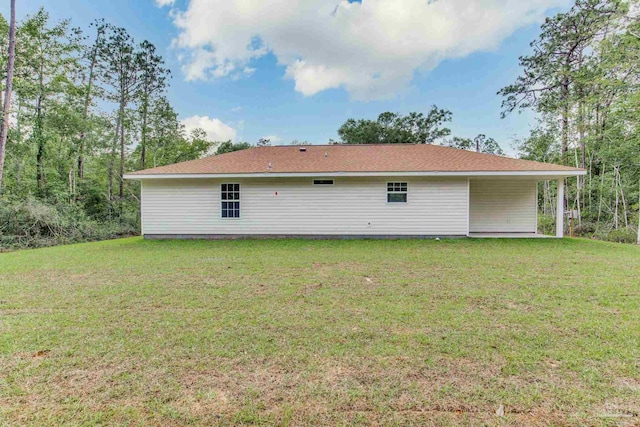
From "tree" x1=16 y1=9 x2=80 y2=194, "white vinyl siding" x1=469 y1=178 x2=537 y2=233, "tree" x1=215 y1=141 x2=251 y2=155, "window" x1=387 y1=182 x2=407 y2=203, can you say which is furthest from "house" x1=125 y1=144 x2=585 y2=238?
"tree" x1=215 y1=141 x2=251 y2=155

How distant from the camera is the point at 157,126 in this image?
18.9 metres

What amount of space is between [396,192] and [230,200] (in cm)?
604

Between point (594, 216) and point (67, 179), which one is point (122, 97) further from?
point (594, 216)

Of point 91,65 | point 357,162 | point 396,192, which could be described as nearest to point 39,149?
point 91,65

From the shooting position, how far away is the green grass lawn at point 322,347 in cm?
183

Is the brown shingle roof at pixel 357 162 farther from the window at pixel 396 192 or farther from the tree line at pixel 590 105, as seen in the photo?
the tree line at pixel 590 105

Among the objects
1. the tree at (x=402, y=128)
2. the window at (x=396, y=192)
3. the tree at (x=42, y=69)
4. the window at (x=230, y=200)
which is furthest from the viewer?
the tree at (x=402, y=128)

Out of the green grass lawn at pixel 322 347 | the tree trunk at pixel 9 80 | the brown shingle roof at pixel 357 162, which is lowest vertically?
the green grass lawn at pixel 322 347

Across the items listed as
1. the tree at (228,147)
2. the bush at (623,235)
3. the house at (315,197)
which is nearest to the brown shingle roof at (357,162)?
the house at (315,197)

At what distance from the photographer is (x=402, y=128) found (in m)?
24.5

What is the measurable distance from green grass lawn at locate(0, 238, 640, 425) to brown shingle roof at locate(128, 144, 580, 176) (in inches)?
203

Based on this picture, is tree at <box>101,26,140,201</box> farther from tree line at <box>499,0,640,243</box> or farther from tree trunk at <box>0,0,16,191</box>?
tree line at <box>499,0,640,243</box>

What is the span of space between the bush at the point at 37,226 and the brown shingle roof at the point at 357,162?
426cm

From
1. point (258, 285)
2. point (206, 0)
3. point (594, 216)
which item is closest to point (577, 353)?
point (258, 285)
